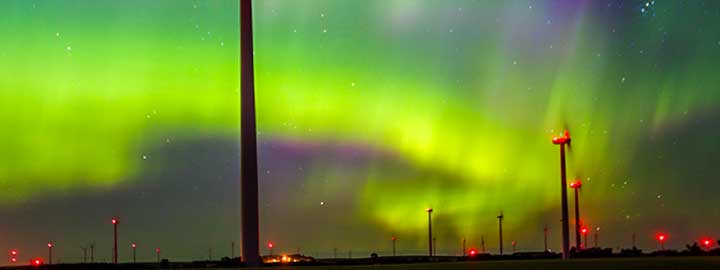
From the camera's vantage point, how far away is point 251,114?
23.6 meters

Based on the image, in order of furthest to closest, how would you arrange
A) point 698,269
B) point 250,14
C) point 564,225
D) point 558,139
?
point 558,139, point 564,225, point 250,14, point 698,269

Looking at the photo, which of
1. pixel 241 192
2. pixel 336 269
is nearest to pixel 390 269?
pixel 336 269

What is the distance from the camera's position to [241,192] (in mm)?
23141

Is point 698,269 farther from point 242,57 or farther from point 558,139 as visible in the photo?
point 558,139

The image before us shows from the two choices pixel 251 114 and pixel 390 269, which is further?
pixel 251 114

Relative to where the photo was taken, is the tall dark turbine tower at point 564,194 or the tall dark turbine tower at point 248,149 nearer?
the tall dark turbine tower at point 248,149

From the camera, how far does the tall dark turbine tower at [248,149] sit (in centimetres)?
2253

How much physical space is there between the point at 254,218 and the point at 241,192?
0.89m

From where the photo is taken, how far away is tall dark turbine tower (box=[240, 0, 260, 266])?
22.5 meters

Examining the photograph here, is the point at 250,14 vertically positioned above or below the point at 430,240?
above

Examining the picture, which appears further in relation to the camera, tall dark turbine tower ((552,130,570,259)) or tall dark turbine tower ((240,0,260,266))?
tall dark turbine tower ((552,130,570,259))

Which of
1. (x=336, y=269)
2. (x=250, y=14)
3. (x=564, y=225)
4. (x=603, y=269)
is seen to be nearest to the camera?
(x=603, y=269)

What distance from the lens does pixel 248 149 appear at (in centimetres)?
2323

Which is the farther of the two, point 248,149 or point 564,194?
point 564,194
